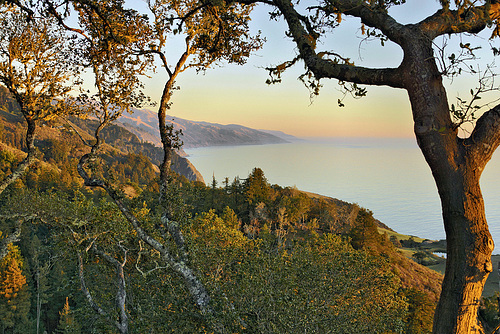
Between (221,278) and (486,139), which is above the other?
(486,139)

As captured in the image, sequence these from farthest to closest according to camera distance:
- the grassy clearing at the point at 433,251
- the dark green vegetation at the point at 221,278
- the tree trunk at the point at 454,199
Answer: the grassy clearing at the point at 433,251 < the dark green vegetation at the point at 221,278 < the tree trunk at the point at 454,199

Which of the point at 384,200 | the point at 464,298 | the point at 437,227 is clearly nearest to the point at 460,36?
the point at 464,298

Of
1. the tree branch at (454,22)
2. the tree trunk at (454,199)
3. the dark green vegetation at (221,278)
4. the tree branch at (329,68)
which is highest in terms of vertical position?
the tree branch at (454,22)

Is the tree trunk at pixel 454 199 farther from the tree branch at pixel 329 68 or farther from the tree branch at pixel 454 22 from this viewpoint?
the tree branch at pixel 454 22

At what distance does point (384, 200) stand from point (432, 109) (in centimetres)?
9535

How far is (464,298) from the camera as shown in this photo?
9.67 ft

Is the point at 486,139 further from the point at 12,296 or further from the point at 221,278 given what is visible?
the point at 12,296

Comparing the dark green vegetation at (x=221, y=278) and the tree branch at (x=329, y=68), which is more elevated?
the tree branch at (x=329, y=68)

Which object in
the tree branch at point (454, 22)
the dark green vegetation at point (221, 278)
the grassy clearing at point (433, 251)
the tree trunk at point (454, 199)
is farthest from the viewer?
the grassy clearing at point (433, 251)

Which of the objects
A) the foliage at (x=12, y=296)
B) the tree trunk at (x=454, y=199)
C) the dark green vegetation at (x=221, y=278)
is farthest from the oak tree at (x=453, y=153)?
the foliage at (x=12, y=296)

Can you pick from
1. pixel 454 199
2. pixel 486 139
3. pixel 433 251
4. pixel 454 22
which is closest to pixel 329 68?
pixel 454 22

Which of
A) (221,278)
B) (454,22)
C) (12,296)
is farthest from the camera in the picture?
(12,296)

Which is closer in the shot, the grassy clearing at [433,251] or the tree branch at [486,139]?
the tree branch at [486,139]

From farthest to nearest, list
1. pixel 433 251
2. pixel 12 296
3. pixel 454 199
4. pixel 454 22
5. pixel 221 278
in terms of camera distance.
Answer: pixel 433 251, pixel 12 296, pixel 221 278, pixel 454 22, pixel 454 199
